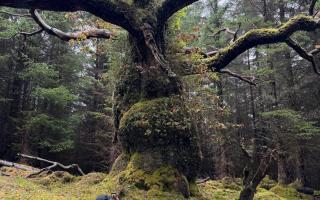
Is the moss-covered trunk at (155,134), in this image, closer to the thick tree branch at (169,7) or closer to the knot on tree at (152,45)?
the knot on tree at (152,45)

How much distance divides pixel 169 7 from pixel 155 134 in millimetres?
3633

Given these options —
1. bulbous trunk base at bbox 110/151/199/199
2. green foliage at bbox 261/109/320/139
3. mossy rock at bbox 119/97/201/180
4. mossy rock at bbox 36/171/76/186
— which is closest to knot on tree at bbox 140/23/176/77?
Answer: mossy rock at bbox 119/97/201/180

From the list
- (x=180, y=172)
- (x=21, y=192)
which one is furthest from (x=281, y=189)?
(x=21, y=192)

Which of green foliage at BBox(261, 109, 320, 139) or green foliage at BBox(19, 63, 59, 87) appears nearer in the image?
green foliage at BBox(261, 109, 320, 139)

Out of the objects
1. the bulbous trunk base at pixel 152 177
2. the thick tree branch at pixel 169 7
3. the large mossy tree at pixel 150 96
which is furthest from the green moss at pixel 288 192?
the thick tree branch at pixel 169 7

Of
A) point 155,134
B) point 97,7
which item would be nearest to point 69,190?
point 155,134

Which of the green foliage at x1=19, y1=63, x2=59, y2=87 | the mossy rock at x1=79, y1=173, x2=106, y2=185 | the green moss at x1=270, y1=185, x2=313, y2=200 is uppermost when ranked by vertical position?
the green foliage at x1=19, y1=63, x2=59, y2=87

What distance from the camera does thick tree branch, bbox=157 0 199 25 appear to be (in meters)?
9.58

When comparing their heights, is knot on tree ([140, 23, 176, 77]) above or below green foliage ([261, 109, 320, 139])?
above

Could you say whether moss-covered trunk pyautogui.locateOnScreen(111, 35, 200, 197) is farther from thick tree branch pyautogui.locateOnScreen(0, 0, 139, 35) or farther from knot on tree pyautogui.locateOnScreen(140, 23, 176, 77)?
thick tree branch pyautogui.locateOnScreen(0, 0, 139, 35)

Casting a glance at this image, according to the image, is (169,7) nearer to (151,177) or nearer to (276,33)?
(276,33)

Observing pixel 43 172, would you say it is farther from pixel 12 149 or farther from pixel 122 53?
pixel 12 149

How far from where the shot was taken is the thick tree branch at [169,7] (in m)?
9.58

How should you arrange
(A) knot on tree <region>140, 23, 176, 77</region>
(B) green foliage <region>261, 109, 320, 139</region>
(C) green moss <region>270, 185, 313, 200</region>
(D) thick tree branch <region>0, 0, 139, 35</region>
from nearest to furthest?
1. (D) thick tree branch <region>0, 0, 139, 35</region>
2. (A) knot on tree <region>140, 23, 176, 77</region>
3. (C) green moss <region>270, 185, 313, 200</region>
4. (B) green foliage <region>261, 109, 320, 139</region>
